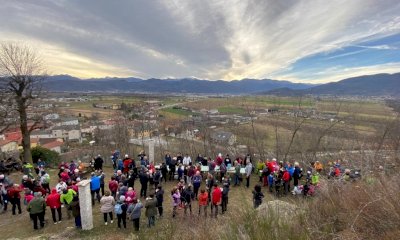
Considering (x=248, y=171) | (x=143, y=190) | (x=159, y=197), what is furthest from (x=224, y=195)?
(x=143, y=190)

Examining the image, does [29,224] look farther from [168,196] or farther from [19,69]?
[19,69]

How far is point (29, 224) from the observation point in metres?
11.3

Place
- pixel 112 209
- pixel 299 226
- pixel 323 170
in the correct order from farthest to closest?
1. pixel 323 170
2. pixel 112 209
3. pixel 299 226

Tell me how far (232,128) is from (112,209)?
3377 cm

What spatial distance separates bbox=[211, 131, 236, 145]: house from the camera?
121 feet

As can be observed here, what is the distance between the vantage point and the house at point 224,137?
121ft

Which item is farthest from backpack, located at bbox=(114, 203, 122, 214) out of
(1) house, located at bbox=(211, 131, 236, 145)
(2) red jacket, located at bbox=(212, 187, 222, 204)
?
(1) house, located at bbox=(211, 131, 236, 145)

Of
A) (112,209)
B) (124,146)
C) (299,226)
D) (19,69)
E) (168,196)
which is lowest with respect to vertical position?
(124,146)

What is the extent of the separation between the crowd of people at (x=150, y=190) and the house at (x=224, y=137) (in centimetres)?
1884

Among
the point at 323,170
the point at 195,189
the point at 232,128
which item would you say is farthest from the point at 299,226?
the point at 232,128

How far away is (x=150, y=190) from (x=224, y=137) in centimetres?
2516

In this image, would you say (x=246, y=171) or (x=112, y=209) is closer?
(x=112, y=209)

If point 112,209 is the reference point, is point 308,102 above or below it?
above

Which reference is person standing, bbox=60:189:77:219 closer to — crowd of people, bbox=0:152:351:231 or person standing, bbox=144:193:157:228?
crowd of people, bbox=0:152:351:231
